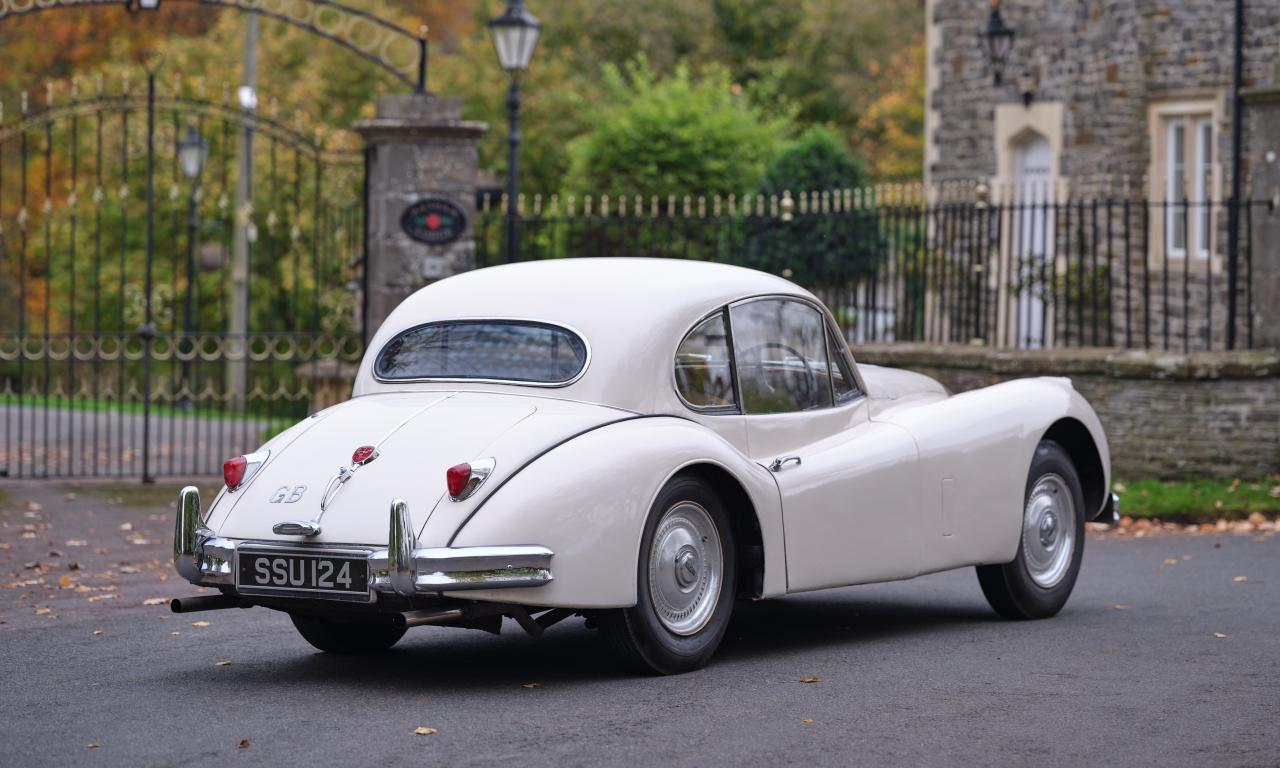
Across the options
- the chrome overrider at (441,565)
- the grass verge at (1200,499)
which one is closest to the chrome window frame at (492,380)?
the chrome overrider at (441,565)

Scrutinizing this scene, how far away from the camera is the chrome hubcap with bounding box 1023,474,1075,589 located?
8.71 metres

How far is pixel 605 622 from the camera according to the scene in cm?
679

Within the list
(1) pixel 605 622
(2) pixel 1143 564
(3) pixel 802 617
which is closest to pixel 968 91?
(2) pixel 1143 564

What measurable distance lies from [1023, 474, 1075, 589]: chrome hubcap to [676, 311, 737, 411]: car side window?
187 centimetres

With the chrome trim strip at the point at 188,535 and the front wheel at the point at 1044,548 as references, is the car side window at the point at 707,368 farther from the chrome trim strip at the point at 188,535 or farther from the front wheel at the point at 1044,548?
the chrome trim strip at the point at 188,535

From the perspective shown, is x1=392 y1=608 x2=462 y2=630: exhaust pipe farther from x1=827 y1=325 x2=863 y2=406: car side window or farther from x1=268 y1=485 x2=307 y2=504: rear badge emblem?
x1=827 y1=325 x2=863 y2=406: car side window

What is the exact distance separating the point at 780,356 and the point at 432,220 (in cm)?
722

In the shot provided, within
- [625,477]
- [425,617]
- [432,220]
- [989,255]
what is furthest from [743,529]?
[989,255]

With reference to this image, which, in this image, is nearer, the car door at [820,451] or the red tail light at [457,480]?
the red tail light at [457,480]

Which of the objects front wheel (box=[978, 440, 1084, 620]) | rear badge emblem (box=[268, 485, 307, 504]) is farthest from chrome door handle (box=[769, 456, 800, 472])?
rear badge emblem (box=[268, 485, 307, 504])

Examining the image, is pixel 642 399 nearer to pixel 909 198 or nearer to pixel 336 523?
pixel 336 523

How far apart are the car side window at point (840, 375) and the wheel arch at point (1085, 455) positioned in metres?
1.22

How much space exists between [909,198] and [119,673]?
10.4 meters

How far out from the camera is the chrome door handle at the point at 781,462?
7492 mm
